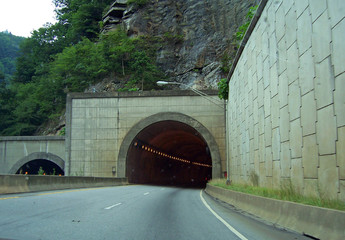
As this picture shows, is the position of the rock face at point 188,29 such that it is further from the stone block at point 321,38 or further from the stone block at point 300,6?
the stone block at point 321,38

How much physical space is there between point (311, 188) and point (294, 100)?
9.57ft

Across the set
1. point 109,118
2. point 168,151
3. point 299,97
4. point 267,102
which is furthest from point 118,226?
point 168,151

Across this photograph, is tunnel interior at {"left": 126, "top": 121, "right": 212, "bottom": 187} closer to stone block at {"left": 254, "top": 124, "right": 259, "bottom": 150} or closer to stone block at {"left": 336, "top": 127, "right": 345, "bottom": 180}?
stone block at {"left": 254, "top": 124, "right": 259, "bottom": 150}

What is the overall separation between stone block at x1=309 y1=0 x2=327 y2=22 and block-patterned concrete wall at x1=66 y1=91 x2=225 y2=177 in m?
29.8

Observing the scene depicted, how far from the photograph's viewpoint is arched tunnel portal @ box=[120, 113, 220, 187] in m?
40.4

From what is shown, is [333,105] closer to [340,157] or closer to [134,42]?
[340,157]

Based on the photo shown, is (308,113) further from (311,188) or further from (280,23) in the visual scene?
(280,23)

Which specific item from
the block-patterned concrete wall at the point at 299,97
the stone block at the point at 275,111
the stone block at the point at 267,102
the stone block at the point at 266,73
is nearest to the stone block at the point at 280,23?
the block-patterned concrete wall at the point at 299,97

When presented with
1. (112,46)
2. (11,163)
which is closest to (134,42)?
(112,46)

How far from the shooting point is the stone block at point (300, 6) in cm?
1085

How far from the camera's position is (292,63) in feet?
39.7

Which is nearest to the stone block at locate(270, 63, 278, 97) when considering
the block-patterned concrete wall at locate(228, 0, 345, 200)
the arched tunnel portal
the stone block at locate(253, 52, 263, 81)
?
the block-patterned concrete wall at locate(228, 0, 345, 200)

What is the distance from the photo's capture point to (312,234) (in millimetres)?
7215

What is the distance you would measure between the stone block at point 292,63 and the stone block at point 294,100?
25 centimetres
